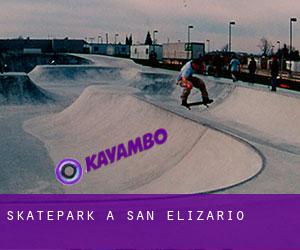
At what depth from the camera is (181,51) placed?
2304 inches

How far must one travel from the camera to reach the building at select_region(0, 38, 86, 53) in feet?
315

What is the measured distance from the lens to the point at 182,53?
58250 millimetres

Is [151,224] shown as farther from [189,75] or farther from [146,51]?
[146,51]

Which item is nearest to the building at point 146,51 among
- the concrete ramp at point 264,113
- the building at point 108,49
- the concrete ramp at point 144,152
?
the building at point 108,49

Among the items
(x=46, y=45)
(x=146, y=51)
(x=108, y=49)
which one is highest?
(x=46, y=45)

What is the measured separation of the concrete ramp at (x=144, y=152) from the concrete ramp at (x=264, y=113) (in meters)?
2.76

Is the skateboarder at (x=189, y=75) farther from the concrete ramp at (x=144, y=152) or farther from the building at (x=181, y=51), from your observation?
the building at (x=181, y=51)

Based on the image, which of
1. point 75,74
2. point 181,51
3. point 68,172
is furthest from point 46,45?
point 68,172

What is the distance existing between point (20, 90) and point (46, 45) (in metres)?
79.7

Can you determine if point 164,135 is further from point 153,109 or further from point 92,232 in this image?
point 92,232

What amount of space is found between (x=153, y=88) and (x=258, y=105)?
A: 37.2ft

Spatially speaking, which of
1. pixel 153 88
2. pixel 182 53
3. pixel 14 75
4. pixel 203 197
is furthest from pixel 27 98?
pixel 182 53

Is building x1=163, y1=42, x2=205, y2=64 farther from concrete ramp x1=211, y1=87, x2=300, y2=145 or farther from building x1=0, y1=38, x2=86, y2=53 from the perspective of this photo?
building x1=0, y1=38, x2=86, y2=53

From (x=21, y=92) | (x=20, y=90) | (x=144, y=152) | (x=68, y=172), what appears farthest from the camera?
(x=20, y=90)
